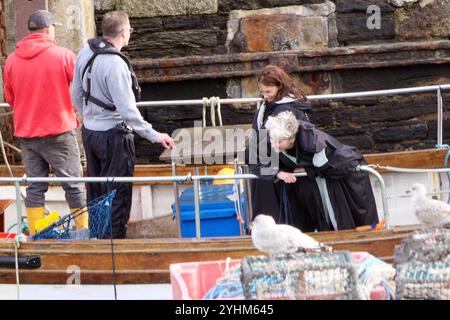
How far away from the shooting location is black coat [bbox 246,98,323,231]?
620cm

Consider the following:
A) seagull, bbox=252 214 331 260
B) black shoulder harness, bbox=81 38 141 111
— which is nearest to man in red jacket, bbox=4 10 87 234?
black shoulder harness, bbox=81 38 141 111

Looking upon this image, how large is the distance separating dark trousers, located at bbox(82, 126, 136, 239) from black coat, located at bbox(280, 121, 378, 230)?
1.11 m

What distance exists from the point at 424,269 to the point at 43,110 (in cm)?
330

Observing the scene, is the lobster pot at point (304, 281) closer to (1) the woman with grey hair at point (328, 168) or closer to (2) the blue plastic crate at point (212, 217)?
(1) the woman with grey hair at point (328, 168)

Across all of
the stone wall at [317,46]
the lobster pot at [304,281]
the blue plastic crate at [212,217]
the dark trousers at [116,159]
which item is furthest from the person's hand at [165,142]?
the stone wall at [317,46]

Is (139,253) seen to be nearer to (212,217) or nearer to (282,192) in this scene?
(212,217)

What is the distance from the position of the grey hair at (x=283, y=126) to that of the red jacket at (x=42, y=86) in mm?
1714

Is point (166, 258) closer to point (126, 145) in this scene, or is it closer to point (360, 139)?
point (126, 145)

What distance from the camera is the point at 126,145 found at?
681cm

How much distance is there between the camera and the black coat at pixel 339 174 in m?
6.05

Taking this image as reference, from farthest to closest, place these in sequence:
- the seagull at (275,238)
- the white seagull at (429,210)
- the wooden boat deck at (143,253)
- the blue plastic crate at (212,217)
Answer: the blue plastic crate at (212,217) < the wooden boat deck at (143,253) < the white seagull at (429,210) < the seagull at (275,238)

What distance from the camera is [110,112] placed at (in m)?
6.78
